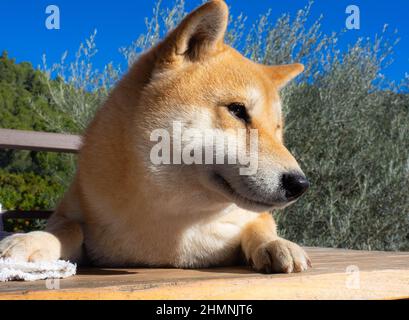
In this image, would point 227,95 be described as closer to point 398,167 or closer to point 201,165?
point 201,165

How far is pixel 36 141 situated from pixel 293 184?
271 cm

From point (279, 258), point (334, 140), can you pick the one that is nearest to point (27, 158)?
point (334, 140)

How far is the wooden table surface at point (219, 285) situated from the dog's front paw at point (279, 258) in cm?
5

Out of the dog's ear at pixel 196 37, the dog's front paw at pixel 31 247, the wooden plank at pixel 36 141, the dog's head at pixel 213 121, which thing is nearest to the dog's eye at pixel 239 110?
the dog's head at pixel 213 121

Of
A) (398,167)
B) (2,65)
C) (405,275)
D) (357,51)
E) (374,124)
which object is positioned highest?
(2,65)

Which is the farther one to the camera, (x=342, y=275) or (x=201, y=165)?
(x=201, y=165)

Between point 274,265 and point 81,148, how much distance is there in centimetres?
102

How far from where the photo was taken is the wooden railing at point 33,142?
385cm

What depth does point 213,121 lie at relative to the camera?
6.47 ft

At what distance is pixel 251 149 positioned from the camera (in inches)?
75.0

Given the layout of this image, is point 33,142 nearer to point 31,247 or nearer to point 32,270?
point 31,247

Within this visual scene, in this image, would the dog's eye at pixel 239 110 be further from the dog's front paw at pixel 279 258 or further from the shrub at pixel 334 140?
the shrub at pixel 334 140

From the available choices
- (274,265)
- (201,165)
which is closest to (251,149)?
(201,165)

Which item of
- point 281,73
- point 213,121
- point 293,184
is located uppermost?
point 281,73
